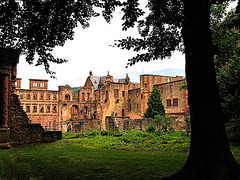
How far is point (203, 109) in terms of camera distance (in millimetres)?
4969

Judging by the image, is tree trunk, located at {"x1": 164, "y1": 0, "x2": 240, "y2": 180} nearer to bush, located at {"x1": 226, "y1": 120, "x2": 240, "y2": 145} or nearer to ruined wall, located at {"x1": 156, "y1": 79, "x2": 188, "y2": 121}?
bush, located at {"x1": 226, "y1": 120, "x2": 240, "y2": 145}

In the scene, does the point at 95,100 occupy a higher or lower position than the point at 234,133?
higher

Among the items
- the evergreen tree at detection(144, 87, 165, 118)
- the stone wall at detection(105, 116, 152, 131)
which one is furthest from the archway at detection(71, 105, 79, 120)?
the stone wall at detection(105, 116, 152, 131)

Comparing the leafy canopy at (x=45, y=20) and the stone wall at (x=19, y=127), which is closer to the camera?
the leafy canopy at (x=45, y=20)

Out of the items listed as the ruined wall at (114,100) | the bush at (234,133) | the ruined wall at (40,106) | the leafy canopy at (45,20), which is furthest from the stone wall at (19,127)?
the ruined wall at (40,106)

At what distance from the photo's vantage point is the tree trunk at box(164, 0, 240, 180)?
475 centimetres

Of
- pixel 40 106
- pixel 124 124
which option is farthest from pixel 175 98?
pixel 40 106

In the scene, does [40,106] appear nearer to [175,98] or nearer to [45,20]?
[175,98]

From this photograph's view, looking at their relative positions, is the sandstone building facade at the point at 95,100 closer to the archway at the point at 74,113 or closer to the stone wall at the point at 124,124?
the archway at the point at 74,113

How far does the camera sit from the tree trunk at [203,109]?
4.75 metres

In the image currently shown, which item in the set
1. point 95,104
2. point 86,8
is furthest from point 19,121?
point 95,104

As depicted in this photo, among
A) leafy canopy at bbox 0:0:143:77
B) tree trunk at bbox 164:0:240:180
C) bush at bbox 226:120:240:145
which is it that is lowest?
bush at bbox 226:120:240:145

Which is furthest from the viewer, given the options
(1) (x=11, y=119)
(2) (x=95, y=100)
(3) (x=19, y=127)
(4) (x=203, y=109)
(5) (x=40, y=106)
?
(2) (x=95, y=100)

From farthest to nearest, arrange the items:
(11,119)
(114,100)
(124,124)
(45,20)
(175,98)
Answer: (114,100) < (175,98) < (124,124) < (11,119) < (45,20)
